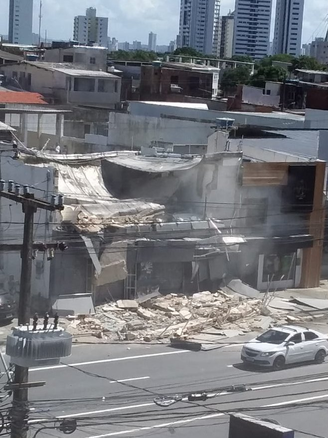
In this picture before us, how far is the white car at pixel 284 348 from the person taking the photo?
76.8 ft

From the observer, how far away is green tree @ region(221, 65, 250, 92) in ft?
352

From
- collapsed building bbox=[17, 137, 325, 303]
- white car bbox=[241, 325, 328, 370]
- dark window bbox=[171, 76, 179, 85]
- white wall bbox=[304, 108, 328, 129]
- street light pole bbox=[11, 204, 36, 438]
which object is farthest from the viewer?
dark window bbox=[171, 76, 179, 85]

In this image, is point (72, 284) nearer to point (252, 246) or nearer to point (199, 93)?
point (252, 246)

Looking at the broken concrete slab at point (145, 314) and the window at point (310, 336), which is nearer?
the window at point (310, 336)

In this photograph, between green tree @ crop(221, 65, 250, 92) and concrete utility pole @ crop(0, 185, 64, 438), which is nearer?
concrete utility pole @ crop(0, 185, 64, 438)

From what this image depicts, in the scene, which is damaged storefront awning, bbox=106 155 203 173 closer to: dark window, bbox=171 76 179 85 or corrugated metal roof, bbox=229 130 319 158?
corrugated metal roof, bbox=229 130 319 158

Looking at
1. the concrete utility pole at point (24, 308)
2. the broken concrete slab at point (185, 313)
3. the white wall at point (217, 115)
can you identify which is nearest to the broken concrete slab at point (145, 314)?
the broken concrete slab at point (185, 313)

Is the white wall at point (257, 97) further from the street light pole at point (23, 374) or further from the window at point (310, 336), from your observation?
the street light pole at point (23, 374)

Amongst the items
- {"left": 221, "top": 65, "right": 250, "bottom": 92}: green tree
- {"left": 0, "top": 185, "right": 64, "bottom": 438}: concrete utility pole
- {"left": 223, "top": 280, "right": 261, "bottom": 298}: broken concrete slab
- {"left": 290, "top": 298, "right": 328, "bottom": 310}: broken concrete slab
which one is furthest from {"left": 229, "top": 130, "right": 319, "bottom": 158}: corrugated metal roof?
{"left": 221, "top": 65, "right": 250, "bottom": 92}: green tree

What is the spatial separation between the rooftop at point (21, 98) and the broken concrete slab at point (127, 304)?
1082 inches

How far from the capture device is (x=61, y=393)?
20359 mm

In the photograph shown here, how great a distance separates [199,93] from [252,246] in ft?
150

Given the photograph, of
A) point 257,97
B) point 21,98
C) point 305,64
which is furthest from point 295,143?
point 305,64

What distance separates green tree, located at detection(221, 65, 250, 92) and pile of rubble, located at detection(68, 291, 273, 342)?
77.7 metres
